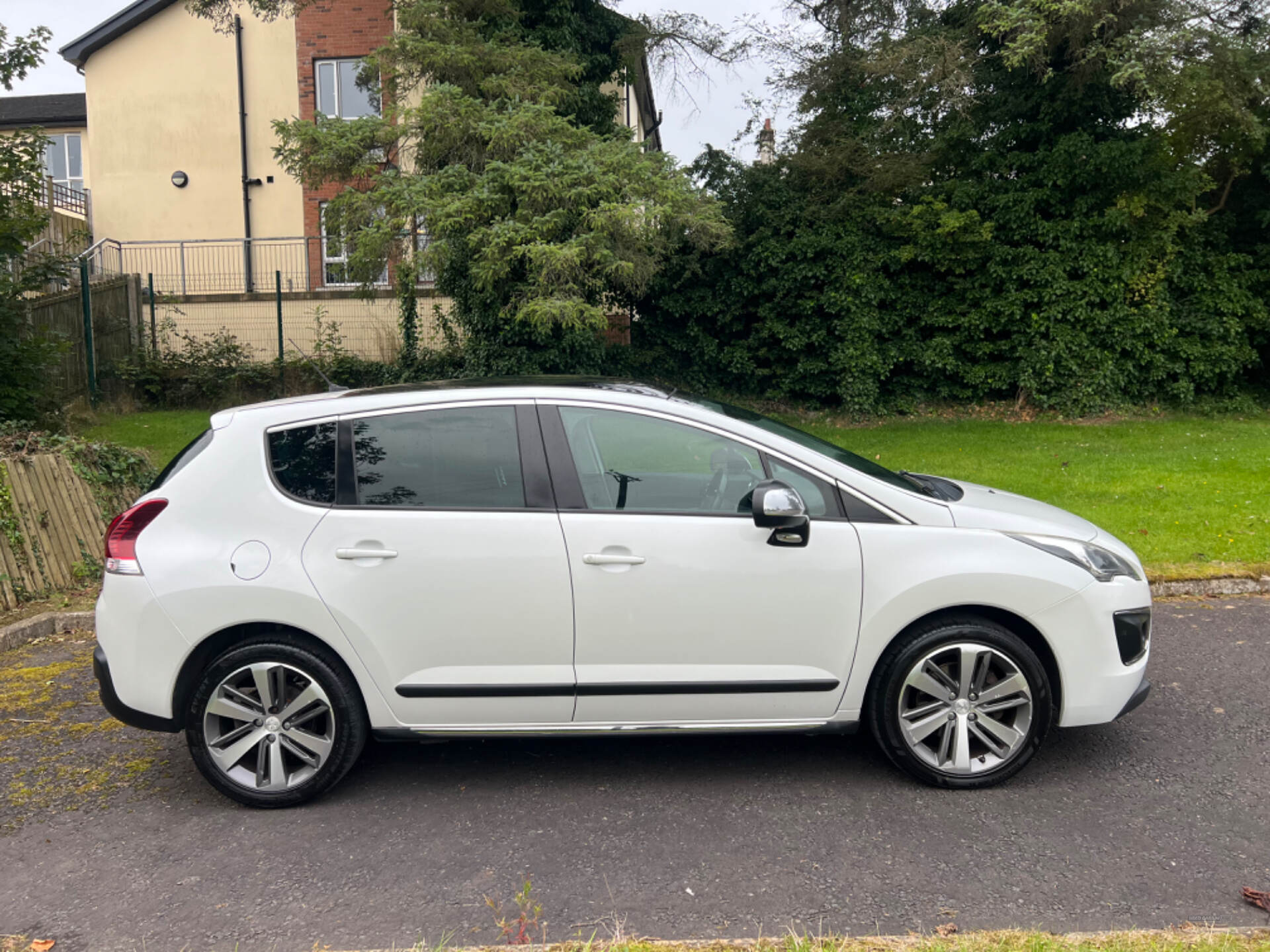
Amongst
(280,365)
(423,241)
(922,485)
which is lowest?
(922,485)

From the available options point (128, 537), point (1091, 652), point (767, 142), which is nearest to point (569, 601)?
point (128, 537)

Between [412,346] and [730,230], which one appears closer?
[730,230]

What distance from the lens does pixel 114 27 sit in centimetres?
2339

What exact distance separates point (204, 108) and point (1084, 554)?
986 inches

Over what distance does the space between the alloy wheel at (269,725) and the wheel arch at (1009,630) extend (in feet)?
7.34

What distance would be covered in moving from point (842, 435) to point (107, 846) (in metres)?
13.0

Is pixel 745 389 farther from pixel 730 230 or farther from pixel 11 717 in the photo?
pixel 11 717

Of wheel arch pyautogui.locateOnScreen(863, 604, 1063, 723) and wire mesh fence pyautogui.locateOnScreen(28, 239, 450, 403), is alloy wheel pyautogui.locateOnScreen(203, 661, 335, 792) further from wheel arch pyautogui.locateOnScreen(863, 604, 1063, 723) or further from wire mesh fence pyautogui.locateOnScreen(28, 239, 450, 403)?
wire mesh fence pyautogui.locateOnScreen(28, 239, 450, 403)

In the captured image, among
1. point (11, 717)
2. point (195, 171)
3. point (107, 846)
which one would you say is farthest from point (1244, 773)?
point (195, 171)

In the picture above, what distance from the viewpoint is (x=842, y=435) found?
15.4 metres

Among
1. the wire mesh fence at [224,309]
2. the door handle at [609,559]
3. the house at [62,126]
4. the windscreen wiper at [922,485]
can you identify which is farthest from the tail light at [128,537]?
the house at [62,126]

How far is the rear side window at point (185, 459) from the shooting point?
4.10m

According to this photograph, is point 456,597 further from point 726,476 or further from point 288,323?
point 288,323

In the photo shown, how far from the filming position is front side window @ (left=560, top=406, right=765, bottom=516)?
404cm
